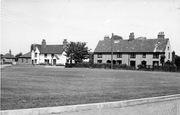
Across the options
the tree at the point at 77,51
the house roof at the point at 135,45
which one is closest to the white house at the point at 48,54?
the tree at the point at 77,51

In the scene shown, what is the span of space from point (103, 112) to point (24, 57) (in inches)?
3181

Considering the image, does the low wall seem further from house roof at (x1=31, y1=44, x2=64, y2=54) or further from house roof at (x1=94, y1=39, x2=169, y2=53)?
house roof at (x1=31, y1=44, x2=64, y2=54)

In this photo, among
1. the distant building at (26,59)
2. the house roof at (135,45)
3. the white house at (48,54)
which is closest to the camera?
the house roof at (135,45)

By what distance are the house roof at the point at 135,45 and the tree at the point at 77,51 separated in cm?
379

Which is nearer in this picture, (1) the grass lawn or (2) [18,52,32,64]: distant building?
(1) the grass lawn

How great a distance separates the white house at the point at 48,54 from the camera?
75.3 metres

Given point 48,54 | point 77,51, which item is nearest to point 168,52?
point 77,51

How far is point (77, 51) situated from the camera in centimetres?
6209

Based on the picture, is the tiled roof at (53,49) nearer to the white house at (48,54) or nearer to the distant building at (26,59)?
the white house at (48,54)

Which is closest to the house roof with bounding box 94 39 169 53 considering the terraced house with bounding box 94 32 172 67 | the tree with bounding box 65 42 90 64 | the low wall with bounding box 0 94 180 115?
the terraced house with bounding box 94 32 172 67

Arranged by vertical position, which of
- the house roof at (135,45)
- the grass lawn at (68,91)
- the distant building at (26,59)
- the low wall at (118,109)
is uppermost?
the house roof at (135,45)

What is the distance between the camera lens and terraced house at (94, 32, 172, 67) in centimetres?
5299

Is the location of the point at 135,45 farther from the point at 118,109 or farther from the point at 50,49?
the point at 118,109

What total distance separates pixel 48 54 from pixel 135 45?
107 feet
